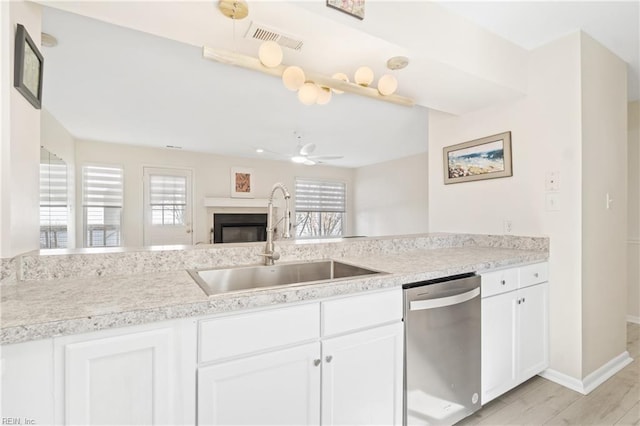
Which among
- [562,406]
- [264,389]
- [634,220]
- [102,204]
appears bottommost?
[562,406]

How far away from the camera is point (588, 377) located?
202 centimetres

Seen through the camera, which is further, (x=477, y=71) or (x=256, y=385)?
(x=477, y=71)

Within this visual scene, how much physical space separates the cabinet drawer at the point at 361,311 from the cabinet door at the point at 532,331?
109 cm

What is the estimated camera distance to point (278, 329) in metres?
1.10

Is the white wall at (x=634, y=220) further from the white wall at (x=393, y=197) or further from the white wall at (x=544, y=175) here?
the white wall at (x=393, y=197)

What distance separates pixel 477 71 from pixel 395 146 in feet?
11.0

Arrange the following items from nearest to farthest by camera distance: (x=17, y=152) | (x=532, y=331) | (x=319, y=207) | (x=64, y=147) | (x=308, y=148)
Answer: (x=17, y=152)
(x=532, y=331)
(x=308, y=148)
(x=64, y=147)
(x=319, y=207)

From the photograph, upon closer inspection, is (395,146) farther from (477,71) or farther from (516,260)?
(516,260)

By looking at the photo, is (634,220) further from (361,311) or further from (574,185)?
(361,311)

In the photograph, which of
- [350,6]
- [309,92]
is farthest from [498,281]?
[350,6]

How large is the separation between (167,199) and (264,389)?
5390mm

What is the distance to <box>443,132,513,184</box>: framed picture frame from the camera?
2.41 m

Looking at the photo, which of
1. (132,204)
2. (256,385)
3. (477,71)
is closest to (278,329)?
(256,385)

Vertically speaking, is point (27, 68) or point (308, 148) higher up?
point (308, 148)
